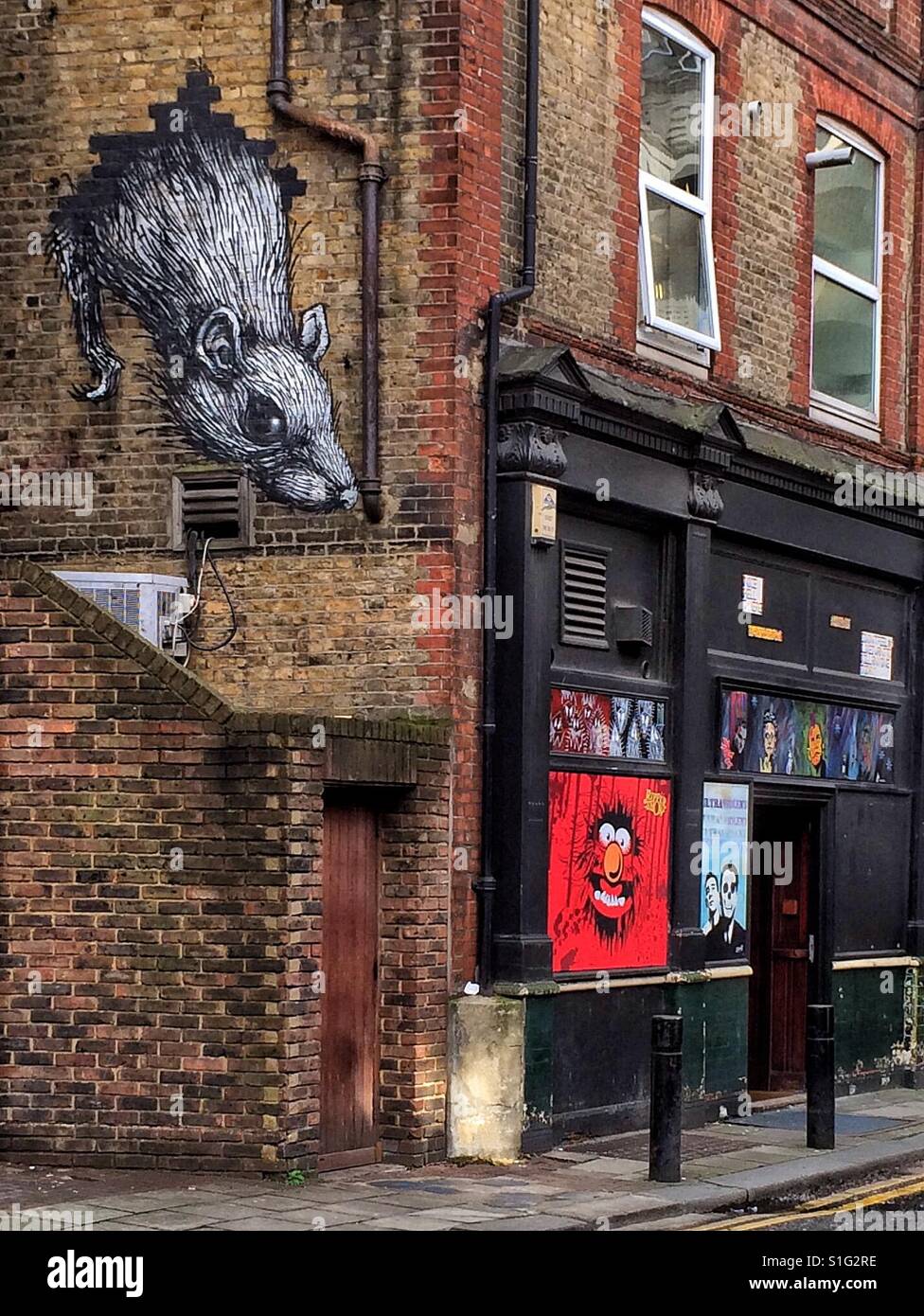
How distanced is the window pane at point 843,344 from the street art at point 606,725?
429cm

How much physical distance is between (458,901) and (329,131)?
4.91 metres

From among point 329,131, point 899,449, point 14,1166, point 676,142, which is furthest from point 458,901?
point 899,449

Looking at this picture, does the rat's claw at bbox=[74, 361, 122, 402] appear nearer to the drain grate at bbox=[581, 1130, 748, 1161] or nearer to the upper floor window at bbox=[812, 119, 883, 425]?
the drain grate at bbox=[581, 1130, 748, 1161]

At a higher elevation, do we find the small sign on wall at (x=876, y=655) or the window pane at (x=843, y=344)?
the window pane at (x=843, y=344)

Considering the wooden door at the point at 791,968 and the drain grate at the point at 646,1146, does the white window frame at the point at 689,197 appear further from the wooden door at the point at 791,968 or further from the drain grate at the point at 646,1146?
the drain grate at the point at 646,1146

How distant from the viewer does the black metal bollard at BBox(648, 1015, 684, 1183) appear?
12555mm

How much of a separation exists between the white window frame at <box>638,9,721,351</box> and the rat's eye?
3.18m

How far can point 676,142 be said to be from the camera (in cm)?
1631

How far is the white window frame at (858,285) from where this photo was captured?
1822 cm

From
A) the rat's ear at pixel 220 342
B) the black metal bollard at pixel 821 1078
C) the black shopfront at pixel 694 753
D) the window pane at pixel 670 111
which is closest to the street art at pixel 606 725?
the black shopfront at pixel 694 753

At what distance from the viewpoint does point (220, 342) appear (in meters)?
14.1

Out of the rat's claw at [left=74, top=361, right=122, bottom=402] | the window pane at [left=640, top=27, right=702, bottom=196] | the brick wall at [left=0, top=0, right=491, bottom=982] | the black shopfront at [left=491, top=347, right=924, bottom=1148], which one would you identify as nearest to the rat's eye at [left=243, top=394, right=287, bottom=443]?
the brick wall at [left=0, top=0, right=491, bottom=982]

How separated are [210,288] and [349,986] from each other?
466 cm

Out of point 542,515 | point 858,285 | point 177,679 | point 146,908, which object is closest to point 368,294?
point 542,515
